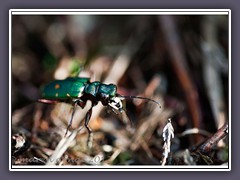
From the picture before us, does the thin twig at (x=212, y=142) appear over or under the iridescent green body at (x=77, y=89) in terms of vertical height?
under

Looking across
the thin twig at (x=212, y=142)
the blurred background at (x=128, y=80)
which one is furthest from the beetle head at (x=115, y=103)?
the thin twig at (x=212, y=142)

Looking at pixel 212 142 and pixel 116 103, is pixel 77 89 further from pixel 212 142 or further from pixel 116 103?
pixel 212 142

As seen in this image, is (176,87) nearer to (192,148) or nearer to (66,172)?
(192,148)

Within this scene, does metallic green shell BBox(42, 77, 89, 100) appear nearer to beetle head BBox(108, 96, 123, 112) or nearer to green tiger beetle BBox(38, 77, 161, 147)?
green tiger beetle BBox(38, 77, 161, 147)

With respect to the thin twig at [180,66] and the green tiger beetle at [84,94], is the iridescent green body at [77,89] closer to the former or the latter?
the green tiger beetle at [84,94]

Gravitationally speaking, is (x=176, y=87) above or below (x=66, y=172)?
above

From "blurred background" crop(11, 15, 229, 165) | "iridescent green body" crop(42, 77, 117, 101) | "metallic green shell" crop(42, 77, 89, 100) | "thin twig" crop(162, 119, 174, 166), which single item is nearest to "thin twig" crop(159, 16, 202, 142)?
"blurred background" crop(11, 15, 229, 165)

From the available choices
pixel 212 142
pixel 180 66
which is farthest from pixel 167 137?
pixel 180 66
